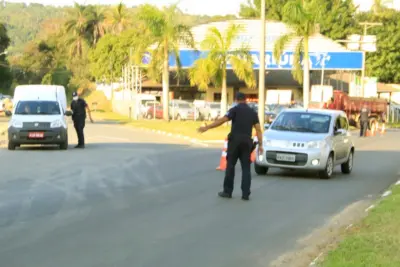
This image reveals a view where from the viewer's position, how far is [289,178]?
17.8 m

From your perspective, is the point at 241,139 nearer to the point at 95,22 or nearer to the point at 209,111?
the point at 209,111

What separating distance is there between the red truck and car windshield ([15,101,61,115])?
89.4 ft

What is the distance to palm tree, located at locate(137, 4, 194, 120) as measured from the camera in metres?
50.7

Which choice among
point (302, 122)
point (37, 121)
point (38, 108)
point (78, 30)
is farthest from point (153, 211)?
point (78, 30)

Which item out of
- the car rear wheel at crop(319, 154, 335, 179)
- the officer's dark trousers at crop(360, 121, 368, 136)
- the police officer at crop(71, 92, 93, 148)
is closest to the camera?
the car rear wheel at crop(319, 154, 335, 179)

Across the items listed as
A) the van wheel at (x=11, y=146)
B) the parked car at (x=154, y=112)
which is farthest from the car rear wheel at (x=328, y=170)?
the parked car at (x=154, y=112)

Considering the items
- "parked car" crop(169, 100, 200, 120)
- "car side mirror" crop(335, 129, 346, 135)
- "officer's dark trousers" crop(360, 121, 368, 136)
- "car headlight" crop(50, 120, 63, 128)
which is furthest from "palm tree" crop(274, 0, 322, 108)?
"car side mirror" crop(335, 129, 346, 135)

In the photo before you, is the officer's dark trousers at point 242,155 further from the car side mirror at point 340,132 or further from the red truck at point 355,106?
the red truck at point 355,106

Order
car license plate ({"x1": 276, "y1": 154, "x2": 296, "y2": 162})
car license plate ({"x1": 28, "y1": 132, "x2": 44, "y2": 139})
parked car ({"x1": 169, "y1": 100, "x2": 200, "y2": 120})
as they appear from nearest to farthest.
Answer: car license plate ({"x1": 276, "y1": 154, "x2": 296, "y2": 162}) → car license plate ({"x1": 28, "y1": 132, "x2": 44, "y2": 139}) → parked car ({"x1": 169, "y1": 100, "x2": 200, "y2": 120})

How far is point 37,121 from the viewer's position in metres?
25.2

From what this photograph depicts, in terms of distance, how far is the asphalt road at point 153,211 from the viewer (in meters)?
8.52

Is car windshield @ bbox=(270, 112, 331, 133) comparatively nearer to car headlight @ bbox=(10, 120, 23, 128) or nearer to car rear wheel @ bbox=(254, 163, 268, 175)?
car rear wheel @ bbox=(254, 163, 268, 175)

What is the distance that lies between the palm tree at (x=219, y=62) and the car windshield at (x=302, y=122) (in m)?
28.8

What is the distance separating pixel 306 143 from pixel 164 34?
3439cm
